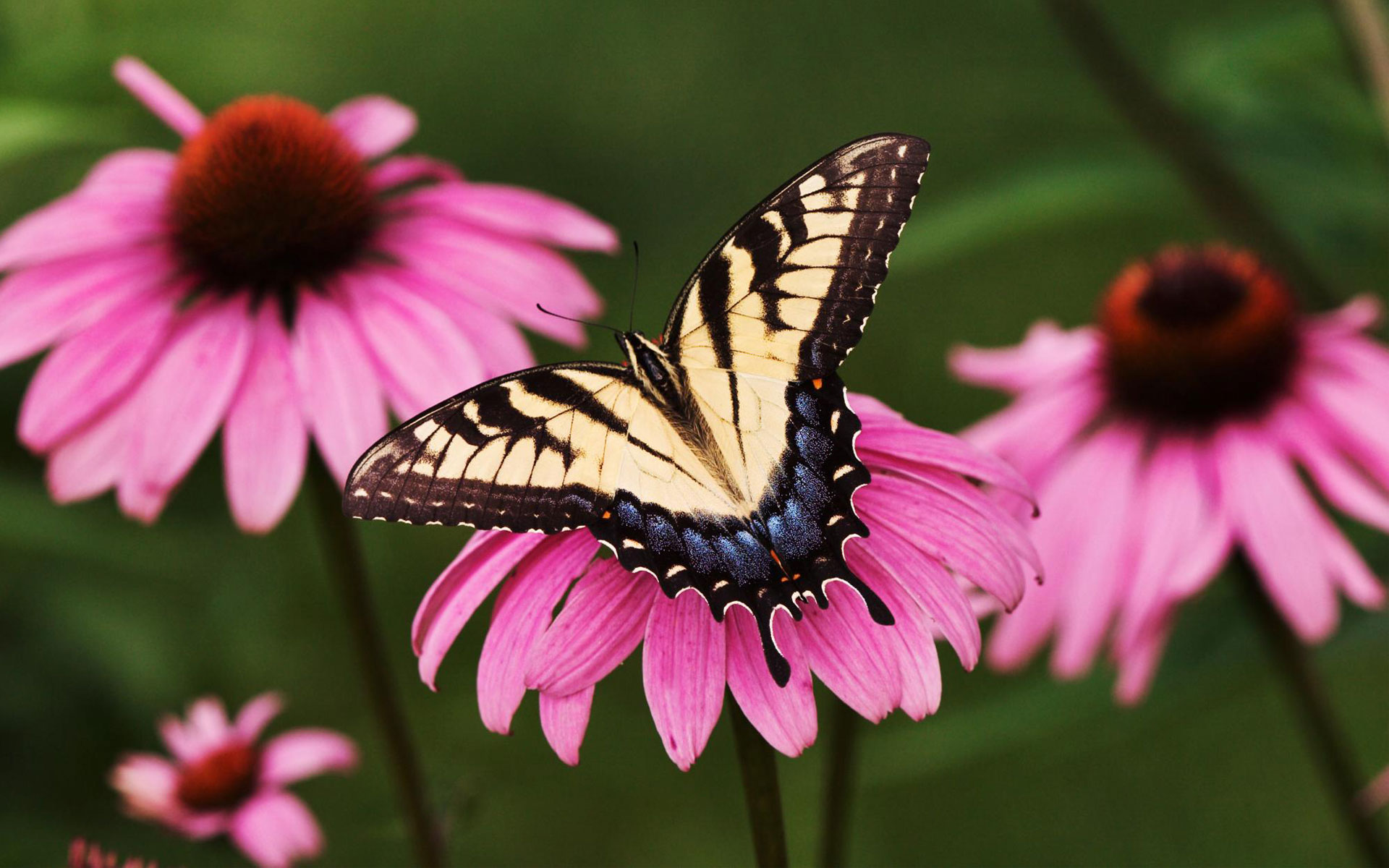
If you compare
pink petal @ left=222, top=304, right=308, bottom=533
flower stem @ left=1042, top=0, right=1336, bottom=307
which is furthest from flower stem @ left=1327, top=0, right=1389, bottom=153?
pink petal @ left=222, top=304, right=308, bottom=533

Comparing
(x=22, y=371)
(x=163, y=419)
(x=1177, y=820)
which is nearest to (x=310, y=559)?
(x=22, y=371)

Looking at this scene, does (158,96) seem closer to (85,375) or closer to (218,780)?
(85,375)

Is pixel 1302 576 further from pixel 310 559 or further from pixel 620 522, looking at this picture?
pixel 310 559

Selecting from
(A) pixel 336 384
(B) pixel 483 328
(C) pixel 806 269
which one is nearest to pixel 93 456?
(A) pixel 336 384

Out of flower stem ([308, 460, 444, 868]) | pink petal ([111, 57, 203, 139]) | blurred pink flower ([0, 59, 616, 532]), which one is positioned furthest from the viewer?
pink petal ([111, 57, 203, 139])

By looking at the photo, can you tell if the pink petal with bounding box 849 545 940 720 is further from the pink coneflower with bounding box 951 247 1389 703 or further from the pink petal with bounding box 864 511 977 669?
the pink coneflower with bounding box 951 247 1389 703

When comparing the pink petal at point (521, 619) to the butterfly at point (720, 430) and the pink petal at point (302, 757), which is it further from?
the pink petal at point (302, 757)
